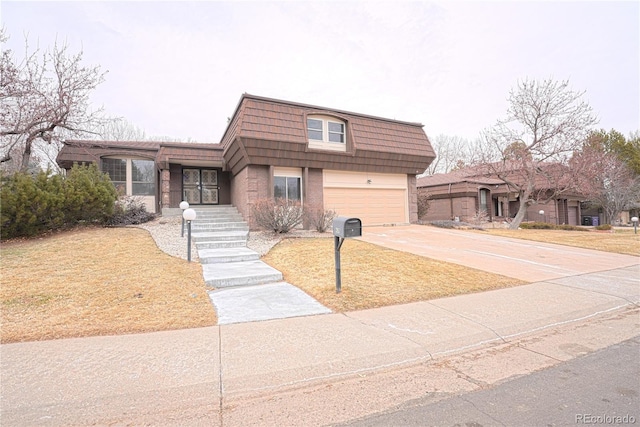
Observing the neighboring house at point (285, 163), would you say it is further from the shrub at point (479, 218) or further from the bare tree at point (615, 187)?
the bare tree at point (615, 187)

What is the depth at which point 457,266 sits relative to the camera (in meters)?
7.96

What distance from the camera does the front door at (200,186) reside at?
16359mm

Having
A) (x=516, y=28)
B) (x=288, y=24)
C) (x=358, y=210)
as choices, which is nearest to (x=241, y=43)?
(x=288, y=24)

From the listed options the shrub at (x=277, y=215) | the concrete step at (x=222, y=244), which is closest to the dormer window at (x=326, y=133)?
the shrub at (x=277, y=215)

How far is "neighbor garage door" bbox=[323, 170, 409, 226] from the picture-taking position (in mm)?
15680

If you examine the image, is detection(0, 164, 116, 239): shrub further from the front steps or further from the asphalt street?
the asphalt street

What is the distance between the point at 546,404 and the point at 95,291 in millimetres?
6504

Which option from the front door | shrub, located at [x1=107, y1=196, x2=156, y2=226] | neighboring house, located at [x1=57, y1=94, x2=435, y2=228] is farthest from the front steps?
the front door

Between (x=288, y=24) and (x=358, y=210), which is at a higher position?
(x=288, y=24)

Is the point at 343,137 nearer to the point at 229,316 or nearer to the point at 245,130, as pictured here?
the point at 245,130

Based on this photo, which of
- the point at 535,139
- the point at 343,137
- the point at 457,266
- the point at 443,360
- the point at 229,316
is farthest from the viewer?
the point at 535,139

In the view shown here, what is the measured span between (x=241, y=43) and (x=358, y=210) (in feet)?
30.7

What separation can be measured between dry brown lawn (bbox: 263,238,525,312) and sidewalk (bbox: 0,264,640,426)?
0.65m

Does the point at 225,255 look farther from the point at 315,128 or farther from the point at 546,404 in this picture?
the point at 315,128
